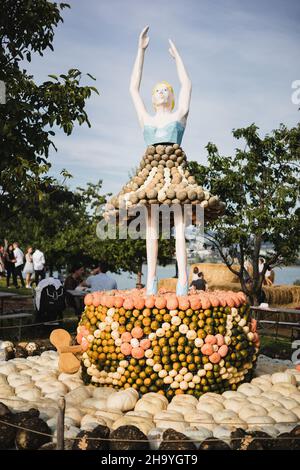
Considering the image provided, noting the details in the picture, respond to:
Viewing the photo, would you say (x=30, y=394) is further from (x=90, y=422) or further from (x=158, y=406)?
(x=158, y=406)

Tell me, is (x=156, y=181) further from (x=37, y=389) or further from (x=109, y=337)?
(x=37, y=389)

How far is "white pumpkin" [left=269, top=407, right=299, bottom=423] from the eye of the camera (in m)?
5.39

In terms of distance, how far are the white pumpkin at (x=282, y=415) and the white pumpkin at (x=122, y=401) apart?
4.61 ft

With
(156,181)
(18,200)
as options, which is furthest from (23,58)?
(156,181)

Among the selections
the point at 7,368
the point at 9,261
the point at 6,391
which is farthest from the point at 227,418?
the point at 9,261

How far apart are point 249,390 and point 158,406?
1253 mm

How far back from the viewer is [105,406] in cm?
583

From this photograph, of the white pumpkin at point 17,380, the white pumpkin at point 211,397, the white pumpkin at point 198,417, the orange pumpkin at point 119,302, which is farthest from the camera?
the white pumpkin at point 17,380

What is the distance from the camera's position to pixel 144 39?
735 cm

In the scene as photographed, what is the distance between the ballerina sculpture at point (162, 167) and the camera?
263 inches

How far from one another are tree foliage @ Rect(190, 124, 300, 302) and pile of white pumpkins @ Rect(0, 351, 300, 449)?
6.20m

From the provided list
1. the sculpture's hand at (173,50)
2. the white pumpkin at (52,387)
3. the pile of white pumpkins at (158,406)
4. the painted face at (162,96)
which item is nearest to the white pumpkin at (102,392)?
the pile of white pumpkins at (158,406)

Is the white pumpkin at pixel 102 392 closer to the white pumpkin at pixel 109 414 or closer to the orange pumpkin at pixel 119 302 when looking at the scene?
the white pumpkin at pixel 109 414

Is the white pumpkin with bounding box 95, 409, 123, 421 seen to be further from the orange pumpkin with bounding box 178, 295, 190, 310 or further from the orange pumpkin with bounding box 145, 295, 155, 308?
the orange pumpkin with bounding box 178, 295, 190, 310
